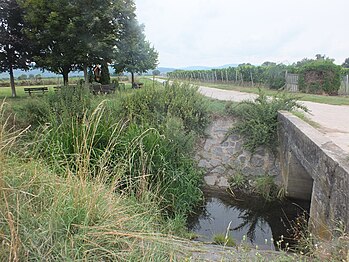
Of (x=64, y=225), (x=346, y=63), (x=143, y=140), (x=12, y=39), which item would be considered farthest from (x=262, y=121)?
(x=346, y=63)

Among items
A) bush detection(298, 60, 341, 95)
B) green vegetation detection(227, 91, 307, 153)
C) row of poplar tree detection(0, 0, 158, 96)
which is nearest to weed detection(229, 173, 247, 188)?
green vegetation detection(227, 91, 307, 153)

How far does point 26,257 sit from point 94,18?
8.74m

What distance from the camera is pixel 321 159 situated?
9.62ft

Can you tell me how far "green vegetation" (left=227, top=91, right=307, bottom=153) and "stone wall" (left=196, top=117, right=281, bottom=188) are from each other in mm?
228

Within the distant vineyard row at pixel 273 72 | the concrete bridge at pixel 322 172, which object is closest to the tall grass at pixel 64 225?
the concrete bridge at pixel 322 172

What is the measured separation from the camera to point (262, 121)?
599 centimetres

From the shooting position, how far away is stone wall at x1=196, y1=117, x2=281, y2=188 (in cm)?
614

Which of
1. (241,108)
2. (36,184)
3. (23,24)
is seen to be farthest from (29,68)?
(36,184)

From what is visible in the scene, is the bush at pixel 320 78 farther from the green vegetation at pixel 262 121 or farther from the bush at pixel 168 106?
the bush at pixel 168 106

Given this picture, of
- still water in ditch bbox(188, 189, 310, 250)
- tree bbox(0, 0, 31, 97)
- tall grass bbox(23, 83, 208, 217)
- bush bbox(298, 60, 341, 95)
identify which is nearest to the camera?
Answer: tall grass bbox(23, 83, 208, 217)

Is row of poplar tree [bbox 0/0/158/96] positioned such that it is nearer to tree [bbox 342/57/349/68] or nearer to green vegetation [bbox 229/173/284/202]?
green vegetation [bbox 229/173/284/202]

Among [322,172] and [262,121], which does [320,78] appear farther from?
[322,172]

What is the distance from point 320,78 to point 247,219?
1119 cm

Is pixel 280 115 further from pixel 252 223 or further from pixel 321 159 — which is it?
pixel 321 159
